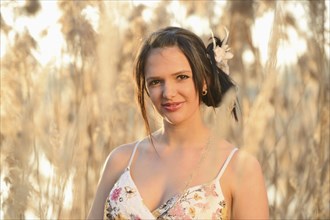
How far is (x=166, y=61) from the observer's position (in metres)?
2.42

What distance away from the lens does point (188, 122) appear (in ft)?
8.13

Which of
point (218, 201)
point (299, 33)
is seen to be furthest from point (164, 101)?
point (299, 33)

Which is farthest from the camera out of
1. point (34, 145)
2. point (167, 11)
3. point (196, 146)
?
point (167, 11)

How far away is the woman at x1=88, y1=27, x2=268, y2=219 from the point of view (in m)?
2.37

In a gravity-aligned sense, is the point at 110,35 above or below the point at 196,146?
above

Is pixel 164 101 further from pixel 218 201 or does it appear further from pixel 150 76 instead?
pixel 218 201

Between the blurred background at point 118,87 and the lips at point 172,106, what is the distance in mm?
521

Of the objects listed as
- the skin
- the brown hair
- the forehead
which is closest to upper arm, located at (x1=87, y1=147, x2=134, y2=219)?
the skin

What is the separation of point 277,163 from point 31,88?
2.91ft

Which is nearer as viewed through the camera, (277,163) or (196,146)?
(196,146)

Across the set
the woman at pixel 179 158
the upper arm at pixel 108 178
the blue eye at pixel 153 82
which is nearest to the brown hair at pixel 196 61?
the woman at pixel 179 158

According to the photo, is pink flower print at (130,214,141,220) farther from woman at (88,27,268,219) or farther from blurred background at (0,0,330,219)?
blurred background at (0,0,330,219)

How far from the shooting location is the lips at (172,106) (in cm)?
236

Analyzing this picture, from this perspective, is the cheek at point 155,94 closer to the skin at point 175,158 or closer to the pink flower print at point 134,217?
the skin at point 175,158
